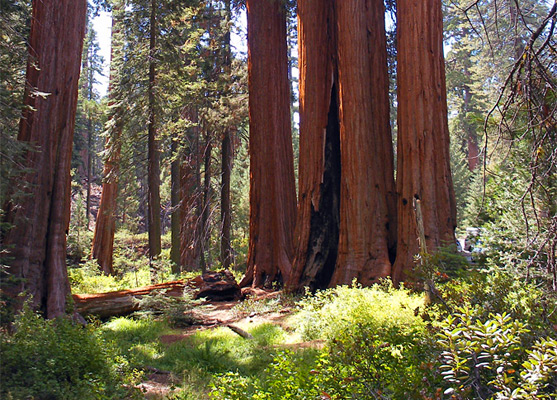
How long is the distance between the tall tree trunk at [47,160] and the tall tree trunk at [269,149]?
4.95 m

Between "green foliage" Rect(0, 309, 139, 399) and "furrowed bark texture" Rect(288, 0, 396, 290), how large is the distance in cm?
559

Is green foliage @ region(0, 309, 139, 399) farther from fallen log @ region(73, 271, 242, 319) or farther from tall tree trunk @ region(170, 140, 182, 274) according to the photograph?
tall tree trunk @ region(170, 140, 182, 274)

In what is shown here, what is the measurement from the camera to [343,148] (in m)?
10.3

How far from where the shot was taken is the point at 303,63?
448 inches

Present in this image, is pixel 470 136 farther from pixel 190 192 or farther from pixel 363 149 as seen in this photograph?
pixel 363 149

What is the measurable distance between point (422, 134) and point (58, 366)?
7.32 m

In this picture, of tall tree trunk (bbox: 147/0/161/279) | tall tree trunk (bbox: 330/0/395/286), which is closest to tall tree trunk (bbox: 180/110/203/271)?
tall tree trunk (bbox: 147/0/161/279)

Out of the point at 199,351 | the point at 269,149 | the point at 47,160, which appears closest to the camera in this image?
the point at 199,351

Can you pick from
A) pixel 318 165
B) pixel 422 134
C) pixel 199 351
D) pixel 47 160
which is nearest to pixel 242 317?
pixel 199 351

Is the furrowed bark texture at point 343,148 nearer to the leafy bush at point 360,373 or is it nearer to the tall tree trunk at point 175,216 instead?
the leafy bush at point 360,373

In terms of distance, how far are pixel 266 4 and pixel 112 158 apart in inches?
324

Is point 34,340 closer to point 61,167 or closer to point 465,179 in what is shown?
point 61,167

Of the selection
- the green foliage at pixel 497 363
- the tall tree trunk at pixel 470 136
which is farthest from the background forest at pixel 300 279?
the tall tree trunk at pixel 470 136

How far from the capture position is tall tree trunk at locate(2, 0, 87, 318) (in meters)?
8.29
